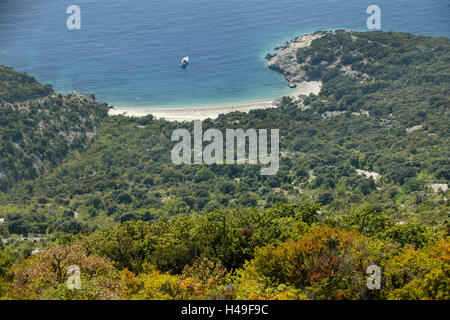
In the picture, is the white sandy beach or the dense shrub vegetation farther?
the white sandy beach

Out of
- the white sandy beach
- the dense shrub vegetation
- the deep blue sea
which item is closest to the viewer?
the dense shrub vegetation

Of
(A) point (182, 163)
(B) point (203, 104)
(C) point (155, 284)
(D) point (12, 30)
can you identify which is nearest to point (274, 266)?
(C) point (155, 284)

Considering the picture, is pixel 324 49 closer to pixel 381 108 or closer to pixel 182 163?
pixel 381 108

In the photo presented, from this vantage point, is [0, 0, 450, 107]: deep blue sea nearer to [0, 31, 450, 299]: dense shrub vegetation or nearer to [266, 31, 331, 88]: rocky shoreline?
[266, 31, 331, 88]: rocky shoreline

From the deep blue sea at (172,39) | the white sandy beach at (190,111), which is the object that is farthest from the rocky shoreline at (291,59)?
the white sandy beach at (190,111)

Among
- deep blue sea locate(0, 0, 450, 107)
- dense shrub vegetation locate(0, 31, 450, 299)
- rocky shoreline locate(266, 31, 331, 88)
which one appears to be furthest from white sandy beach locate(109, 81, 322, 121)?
rocky shoreline locate(266, 31, 331, 88)
